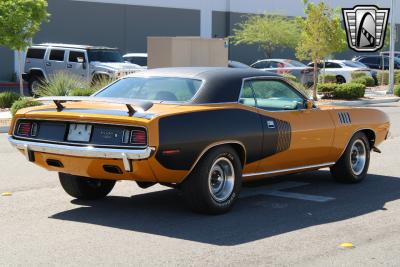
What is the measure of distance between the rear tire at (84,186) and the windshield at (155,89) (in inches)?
38.0

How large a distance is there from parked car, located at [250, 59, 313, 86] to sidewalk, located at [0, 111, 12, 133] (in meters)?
15.1

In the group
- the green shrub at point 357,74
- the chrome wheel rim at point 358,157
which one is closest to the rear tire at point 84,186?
the chrome wheel rim at point 358,157

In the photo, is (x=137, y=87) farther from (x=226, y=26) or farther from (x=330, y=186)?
(x=226, y=26)

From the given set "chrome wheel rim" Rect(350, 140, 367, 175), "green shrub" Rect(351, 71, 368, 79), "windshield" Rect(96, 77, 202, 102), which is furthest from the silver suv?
"windshield" Rect(96, 77, 202, 102)

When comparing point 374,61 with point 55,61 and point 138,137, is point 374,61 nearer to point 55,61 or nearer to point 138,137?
point 55,61

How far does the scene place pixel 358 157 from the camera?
33.3ft

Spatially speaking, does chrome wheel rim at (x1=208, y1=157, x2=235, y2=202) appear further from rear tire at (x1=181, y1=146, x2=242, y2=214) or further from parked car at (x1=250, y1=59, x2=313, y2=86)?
parked car at (x1=250, y1=59, x2=313, y2=86)

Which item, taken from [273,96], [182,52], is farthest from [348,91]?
[273,96]

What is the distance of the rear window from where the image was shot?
29.5m

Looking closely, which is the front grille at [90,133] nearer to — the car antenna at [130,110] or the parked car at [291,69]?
the car antenna at [130,110]

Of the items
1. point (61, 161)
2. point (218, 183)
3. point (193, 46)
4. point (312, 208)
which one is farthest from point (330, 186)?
point (193, 46)

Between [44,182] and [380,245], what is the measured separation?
4.76 meters

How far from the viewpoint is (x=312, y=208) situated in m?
8.44

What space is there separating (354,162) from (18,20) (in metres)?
15.0
